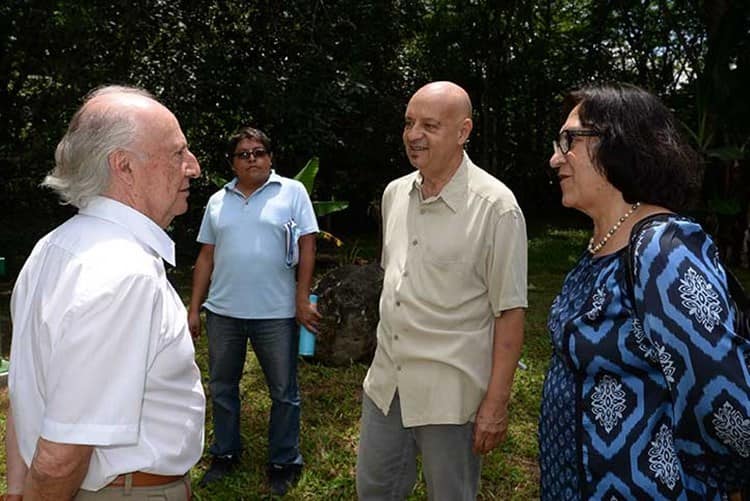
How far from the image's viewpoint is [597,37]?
15.2 metres

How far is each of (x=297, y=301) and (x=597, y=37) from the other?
1308cm

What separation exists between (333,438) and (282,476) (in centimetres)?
72

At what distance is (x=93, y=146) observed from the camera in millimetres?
1784

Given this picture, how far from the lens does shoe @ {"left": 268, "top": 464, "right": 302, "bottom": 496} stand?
3.99 meters

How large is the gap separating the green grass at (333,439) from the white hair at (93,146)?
2581mm

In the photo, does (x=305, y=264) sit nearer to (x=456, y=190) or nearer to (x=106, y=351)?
(x=456, y=190)

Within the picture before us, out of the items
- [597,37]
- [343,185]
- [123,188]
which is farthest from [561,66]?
[123,188]

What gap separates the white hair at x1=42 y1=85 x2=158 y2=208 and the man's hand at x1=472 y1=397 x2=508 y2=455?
4.88ft

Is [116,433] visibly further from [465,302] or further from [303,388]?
[303,388]

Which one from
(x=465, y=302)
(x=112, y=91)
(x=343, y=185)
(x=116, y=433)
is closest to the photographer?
(x=116, y=433)

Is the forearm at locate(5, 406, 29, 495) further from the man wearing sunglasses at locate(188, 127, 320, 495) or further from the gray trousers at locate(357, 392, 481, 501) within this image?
the man wearing sunglasses at locate(188, 127, 320, 495)

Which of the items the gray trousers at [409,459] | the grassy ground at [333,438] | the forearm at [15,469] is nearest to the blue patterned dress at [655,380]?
the gray trousers at [409,459]

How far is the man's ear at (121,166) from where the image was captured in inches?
70.6

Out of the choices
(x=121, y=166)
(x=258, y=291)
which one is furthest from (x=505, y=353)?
(x=258, y=291)
